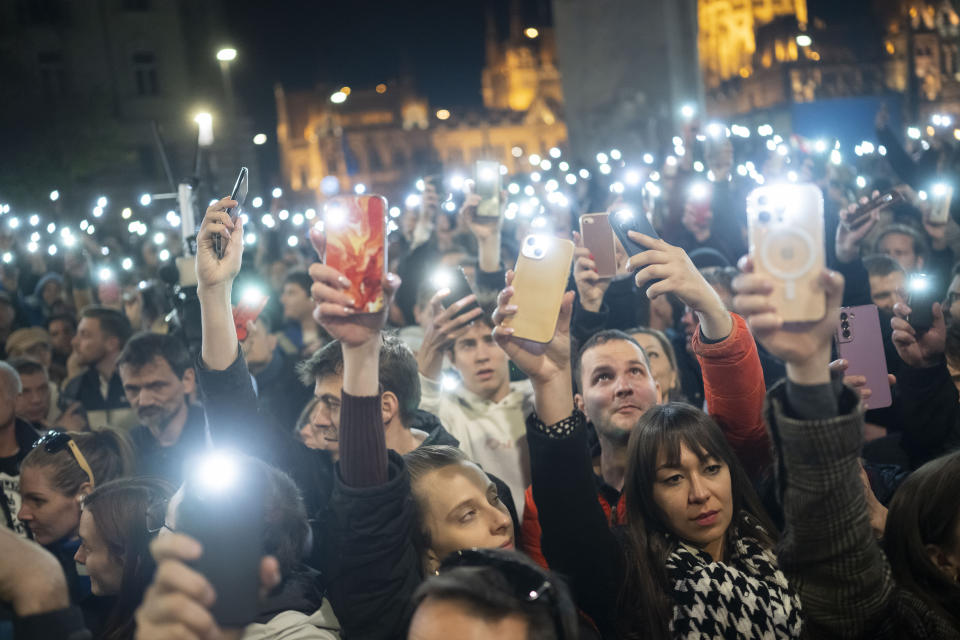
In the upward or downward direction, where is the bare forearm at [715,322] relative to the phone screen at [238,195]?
downward

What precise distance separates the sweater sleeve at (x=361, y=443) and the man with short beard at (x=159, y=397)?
252 cm

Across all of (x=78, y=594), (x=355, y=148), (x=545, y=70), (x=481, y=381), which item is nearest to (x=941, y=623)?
(x=481, y=381)

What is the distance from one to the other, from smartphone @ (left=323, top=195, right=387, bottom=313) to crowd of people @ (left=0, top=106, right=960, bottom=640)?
0.04m

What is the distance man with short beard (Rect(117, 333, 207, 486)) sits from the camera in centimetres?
489

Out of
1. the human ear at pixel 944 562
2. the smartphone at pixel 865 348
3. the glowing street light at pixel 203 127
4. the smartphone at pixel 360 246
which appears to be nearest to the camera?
the smartphone at pixel 360 246

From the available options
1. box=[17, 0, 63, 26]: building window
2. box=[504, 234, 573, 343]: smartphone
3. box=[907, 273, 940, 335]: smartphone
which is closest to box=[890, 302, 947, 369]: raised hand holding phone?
box=[907, 273, 940, 335]: smartphone

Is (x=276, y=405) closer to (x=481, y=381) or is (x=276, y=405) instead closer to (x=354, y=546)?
(x=481, y=381)

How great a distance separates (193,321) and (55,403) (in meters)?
2.80

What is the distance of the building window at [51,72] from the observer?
35.1 m

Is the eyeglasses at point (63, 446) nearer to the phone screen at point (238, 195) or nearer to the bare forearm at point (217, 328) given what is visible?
the bare forearm at point (217, 328)

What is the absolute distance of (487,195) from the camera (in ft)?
→ 18.7

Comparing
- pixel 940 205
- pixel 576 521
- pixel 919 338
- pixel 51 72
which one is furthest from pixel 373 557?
pixel 51 72

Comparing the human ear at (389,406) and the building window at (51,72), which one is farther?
the building window at (51,72)

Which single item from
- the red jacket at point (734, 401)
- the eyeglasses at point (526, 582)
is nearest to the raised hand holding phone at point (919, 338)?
the red jacket at point (734, 401)
